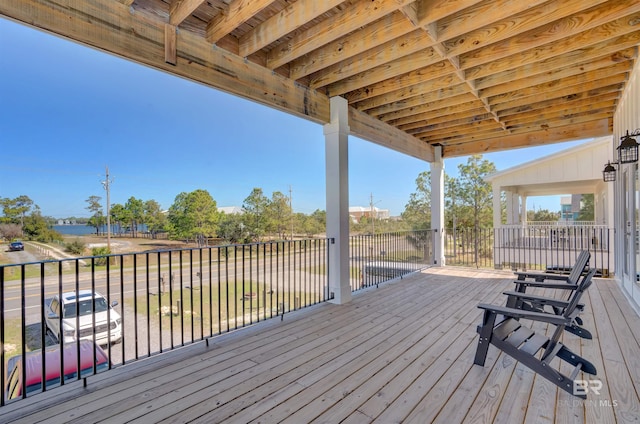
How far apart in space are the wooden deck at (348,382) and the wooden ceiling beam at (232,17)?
2614 mm

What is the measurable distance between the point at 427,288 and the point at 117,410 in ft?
13.0

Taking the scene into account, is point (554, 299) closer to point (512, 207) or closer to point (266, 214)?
point (512, 207)

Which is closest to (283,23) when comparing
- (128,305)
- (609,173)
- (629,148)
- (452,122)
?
(452,122)

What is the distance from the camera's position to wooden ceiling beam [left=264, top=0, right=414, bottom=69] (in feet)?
6.97

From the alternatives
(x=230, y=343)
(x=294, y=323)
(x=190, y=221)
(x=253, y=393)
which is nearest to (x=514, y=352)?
(x=253, y=393)

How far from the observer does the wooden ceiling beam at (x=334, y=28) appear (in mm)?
2125

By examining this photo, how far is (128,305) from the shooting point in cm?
1242

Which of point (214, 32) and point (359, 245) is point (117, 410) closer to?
point (214, 32)

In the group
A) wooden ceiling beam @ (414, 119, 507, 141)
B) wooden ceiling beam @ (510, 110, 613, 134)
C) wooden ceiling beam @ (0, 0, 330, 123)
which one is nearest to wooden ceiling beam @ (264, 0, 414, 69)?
wooden ceiling beam @ (0, 0, 330, 123)

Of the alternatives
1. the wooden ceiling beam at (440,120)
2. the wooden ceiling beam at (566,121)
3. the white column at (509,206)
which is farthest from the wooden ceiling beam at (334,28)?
the white column at (509,206)

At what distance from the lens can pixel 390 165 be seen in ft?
107

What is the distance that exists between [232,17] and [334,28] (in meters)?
0.82

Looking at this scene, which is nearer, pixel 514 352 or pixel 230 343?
pixel 514 352

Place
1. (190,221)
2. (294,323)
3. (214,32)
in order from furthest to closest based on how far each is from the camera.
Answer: (190,221)
(294,323)
(214,32)
